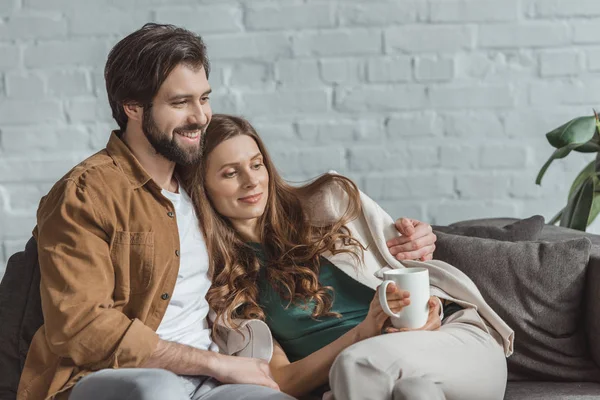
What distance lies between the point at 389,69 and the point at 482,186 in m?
0.47

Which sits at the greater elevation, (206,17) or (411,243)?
(206,17)

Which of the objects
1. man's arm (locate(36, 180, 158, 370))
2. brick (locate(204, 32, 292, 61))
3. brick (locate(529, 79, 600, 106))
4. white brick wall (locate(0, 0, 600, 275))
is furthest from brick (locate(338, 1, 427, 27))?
man's arm (locate(36, 180, 158, 370))

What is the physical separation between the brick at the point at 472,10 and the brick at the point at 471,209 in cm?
57

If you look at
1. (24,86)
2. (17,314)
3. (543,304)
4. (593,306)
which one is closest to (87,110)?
(24,86)

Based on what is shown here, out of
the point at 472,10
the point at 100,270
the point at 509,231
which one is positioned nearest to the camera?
the point at 100,270

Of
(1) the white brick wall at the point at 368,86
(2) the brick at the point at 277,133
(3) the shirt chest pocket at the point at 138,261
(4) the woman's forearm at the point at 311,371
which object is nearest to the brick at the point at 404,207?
(1) the white brick wall at the point at 368,86

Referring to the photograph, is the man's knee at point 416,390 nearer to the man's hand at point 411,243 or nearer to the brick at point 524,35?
the man's hand at point 411,243

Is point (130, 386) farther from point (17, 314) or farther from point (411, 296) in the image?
point (411, 296)

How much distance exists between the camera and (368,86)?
2.69 m

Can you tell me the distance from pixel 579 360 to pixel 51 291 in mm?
1267

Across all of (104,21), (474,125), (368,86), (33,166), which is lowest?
(33,166)

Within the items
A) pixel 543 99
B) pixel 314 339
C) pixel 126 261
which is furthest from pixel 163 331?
pixel 543 99

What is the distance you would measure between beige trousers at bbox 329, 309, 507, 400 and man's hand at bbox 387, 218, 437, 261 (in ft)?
0.74

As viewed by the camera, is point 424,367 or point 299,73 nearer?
point 424,367
